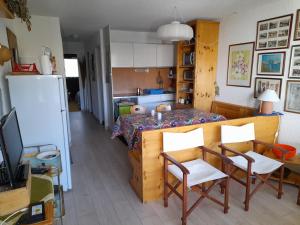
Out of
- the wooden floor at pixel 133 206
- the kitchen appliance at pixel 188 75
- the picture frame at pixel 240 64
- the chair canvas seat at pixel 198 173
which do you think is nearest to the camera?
the chair canvas seat at pixel 198 173

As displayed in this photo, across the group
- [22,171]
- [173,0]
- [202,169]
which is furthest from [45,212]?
[173,0]

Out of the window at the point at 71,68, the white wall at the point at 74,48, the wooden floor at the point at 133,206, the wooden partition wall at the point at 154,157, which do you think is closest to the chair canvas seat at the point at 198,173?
the wooden partition wall at the point at 154,157

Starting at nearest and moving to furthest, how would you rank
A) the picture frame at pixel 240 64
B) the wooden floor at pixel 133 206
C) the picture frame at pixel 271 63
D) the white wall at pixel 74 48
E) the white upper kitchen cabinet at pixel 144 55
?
the wooden floor at pixel 133 206 → the picture frame at pixel 271 63 → the picture frame at pixel 240 64 → the white upper kitchen cabinet at pixel 144 55 → the white wall at pixel 74 48

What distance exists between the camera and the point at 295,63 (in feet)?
9.43

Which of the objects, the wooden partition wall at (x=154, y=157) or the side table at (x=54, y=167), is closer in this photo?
the side table at (x=54, y=167)

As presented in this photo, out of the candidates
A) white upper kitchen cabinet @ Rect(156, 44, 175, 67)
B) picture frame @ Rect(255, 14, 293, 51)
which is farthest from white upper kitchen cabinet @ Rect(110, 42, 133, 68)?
picture frame @ Rect(255, 14, 293, 51)

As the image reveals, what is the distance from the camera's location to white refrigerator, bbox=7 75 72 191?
2303 mm

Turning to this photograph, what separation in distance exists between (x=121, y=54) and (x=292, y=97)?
11.2 ft

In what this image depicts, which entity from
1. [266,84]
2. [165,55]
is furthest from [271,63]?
[165,55]

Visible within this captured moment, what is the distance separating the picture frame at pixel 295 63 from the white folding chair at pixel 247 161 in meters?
0.96

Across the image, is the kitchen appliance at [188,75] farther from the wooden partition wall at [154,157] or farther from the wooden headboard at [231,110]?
the wooden partition wall at [154,157]

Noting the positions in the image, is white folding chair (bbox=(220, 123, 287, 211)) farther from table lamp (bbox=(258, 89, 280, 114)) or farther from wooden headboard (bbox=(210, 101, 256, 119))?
wooden headboard (bbox=(210, 101, 256, 119))

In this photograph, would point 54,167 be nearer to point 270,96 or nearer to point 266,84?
point 270,96

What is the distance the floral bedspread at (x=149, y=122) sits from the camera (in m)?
2.64
